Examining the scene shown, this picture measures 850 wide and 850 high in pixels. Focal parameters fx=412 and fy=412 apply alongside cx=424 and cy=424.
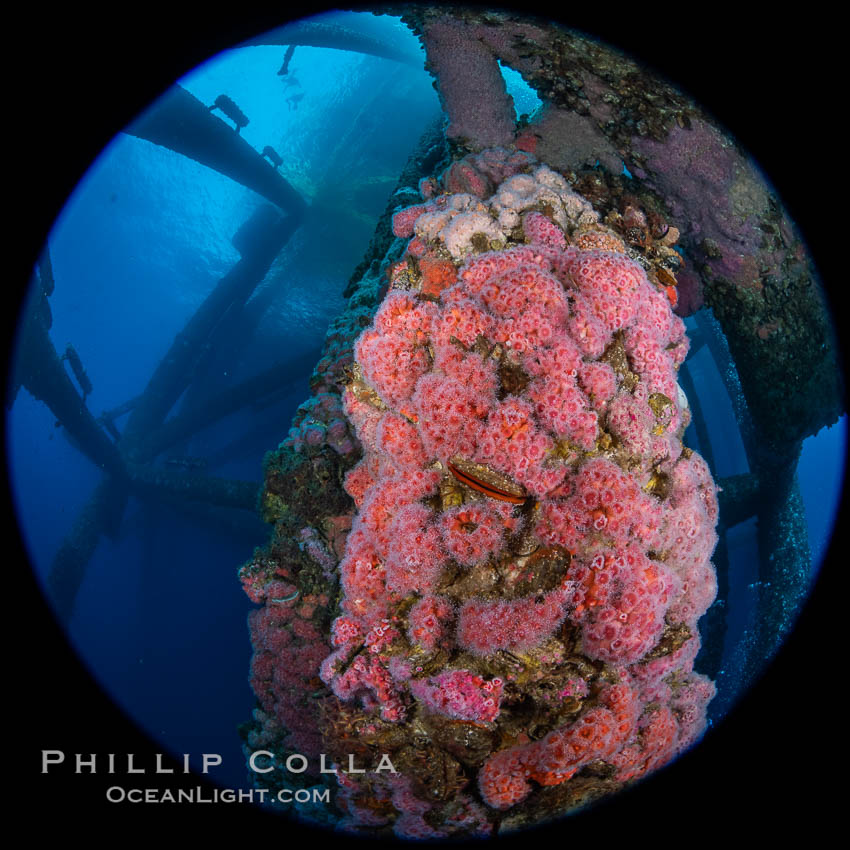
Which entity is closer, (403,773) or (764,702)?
(403,773)

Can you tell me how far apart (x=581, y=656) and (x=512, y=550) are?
0.74m

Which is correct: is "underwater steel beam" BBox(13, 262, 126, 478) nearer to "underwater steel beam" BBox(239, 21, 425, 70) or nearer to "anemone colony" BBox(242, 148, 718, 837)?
"anemone colony" BBox(242, 148, 718, 837)

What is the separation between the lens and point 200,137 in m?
13.1

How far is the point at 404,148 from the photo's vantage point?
24781 millimetres

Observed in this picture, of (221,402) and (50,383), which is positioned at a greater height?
(221,402)

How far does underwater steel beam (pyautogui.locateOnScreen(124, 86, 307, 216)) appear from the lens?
11.2m

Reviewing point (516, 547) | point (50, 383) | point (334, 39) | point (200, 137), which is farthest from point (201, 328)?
point (516, 547)

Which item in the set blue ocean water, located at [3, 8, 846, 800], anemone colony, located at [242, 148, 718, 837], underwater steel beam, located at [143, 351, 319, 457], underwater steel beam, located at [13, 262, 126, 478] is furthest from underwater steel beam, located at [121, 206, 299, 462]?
anemone colony, located at [242, 148, 718, 837]

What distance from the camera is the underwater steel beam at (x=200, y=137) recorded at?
11219 millimetres

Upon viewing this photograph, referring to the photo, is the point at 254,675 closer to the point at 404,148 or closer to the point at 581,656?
the point at 581,656

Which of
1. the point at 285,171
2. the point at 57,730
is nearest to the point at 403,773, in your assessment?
the point at 57,730

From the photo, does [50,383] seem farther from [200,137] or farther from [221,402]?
[200,137]

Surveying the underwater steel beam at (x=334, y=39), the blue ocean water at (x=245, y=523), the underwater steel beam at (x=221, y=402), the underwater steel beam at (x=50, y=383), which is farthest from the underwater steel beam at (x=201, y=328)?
the underwater steel beam at (x=334, y=39)

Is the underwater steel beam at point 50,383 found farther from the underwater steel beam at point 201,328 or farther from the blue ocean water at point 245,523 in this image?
the blue ocean water at point 245,523
